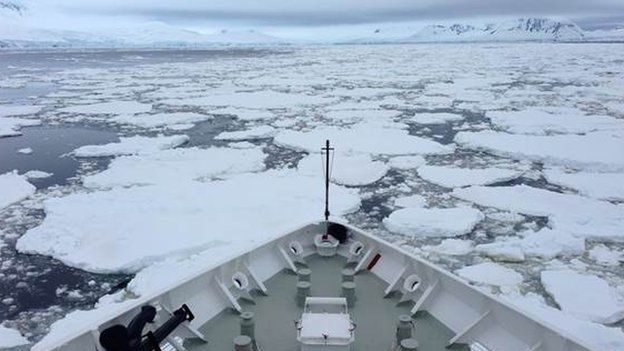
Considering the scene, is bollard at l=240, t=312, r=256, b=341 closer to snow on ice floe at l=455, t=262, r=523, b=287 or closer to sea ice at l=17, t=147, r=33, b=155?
snow on ice floe at l=455, t=262, r=523, b=287

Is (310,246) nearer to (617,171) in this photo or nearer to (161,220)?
(161,220)

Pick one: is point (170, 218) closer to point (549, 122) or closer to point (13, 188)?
point (13, 188)

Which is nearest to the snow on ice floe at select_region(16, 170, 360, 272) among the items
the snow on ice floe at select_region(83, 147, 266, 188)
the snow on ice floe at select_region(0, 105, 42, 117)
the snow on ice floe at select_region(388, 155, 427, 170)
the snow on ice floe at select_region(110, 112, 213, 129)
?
the snow on ice floe at select_region(83, 147, 266, 188)

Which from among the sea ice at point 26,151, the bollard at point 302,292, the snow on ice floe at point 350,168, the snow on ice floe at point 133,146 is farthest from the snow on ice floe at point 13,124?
the bollard at point 302,292

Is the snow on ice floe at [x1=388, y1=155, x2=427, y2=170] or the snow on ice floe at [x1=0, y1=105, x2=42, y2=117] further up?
the snow on ice floe at [x1=388, y1=155, x2=427, y2=170]

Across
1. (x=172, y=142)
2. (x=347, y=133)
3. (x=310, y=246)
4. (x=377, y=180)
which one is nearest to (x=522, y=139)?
(x=347, y=133)

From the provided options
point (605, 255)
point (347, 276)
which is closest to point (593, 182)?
point (605, 255)
